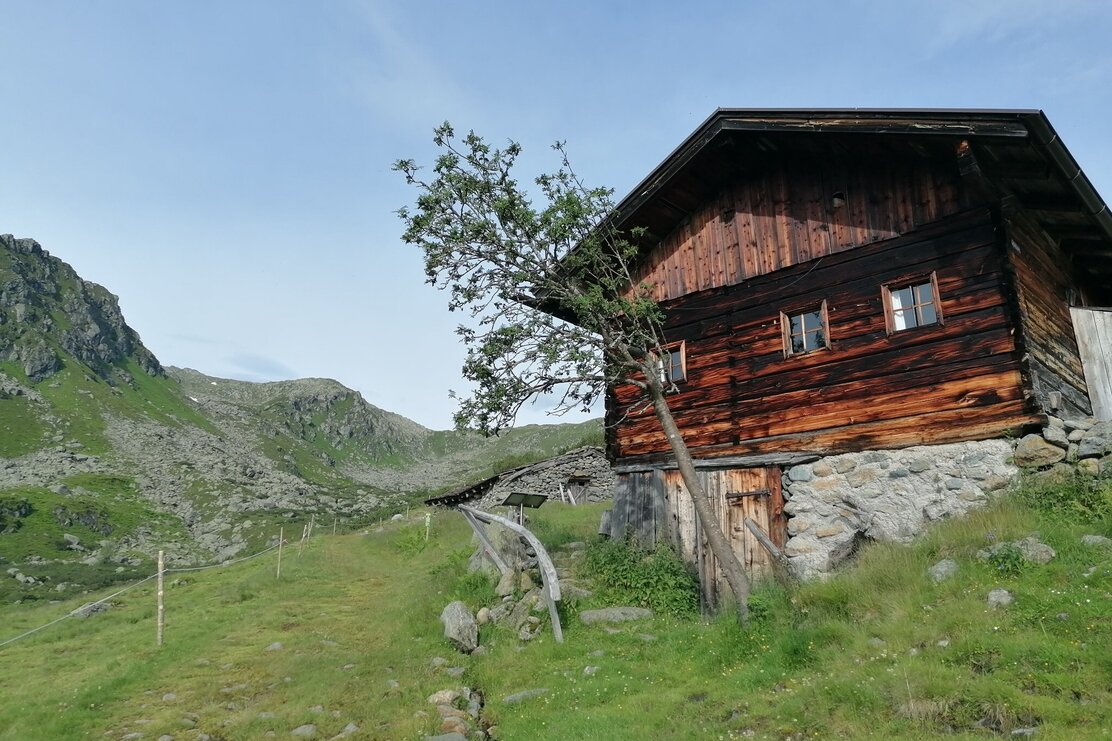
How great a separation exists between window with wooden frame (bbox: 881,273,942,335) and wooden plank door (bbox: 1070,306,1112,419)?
3992 mm

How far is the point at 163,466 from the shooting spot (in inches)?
3775

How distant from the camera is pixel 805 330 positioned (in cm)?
1362

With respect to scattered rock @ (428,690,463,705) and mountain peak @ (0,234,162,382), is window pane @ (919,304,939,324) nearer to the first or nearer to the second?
scattered rock @ (428,690,463,705)

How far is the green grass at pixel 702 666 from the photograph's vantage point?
6.46m

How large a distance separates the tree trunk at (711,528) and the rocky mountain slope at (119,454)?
1410 inches

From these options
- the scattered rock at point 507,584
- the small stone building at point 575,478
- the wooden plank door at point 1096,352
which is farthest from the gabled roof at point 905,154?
the small stone building at point 575,478

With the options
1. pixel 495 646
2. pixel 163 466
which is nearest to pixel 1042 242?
pixel 495 646

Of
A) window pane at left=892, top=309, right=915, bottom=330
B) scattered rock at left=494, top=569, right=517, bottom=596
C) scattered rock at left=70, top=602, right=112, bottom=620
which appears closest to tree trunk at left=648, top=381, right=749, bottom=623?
window pane at left=892, top=309, right=915, bottom=330

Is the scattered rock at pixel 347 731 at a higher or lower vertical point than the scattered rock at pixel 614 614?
lower

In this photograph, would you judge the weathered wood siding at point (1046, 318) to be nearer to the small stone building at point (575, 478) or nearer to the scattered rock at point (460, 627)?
the scattered rock at point (460, 627)

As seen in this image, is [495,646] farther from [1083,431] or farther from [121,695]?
[1083,431]

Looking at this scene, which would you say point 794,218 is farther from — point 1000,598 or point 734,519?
point 1000,598

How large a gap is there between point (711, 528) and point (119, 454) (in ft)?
350

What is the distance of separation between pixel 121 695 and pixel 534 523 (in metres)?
15.0
